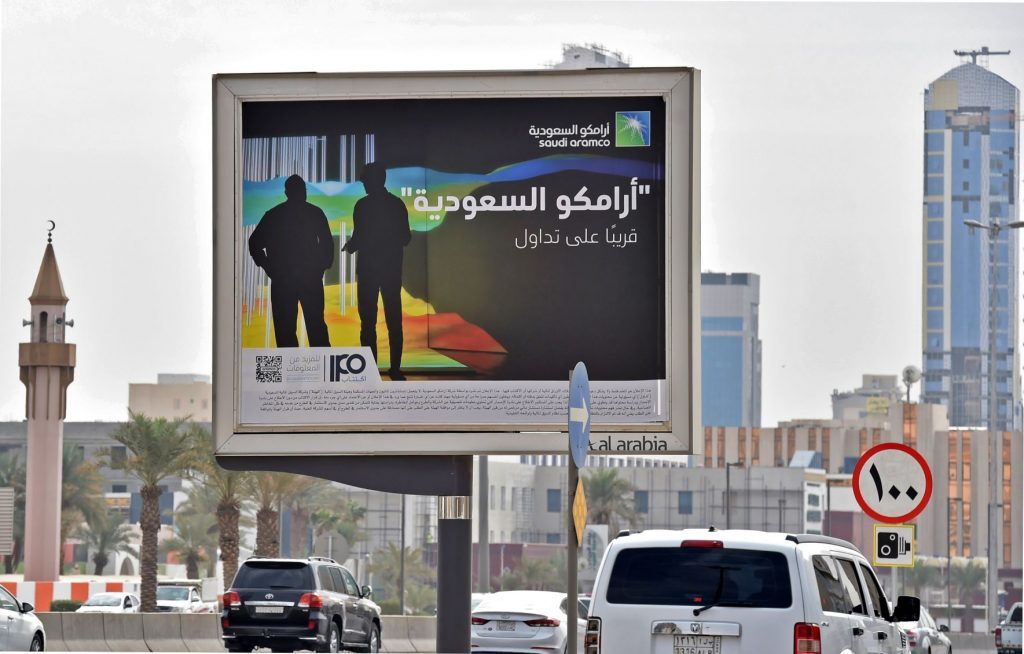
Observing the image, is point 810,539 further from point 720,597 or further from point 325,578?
point 325,578

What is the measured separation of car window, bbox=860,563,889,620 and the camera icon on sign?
4.49m

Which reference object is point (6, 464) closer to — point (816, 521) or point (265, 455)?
point (816, 521)

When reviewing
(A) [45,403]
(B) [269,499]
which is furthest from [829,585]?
(A) [45,403]

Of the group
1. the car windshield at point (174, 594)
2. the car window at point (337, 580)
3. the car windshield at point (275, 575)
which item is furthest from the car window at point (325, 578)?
the car windshield at point (174, 594)

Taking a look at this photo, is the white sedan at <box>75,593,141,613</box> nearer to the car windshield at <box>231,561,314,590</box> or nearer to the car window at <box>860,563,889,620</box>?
the car windshield at <box>231,561,314,590</box>

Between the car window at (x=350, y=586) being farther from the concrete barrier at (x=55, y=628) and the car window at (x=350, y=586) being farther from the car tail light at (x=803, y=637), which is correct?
the car tail light at (x=803, y=637)

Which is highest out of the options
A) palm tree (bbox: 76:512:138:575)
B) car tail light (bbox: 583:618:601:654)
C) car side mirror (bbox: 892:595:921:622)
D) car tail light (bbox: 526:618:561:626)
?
car side mirror (bbox: 892:595:921:622)

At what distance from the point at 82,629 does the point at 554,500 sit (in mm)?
123537

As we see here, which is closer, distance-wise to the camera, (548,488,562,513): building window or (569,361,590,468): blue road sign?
(569,361,590,468): blue road sign

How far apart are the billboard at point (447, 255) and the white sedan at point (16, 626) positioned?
33.4 ft

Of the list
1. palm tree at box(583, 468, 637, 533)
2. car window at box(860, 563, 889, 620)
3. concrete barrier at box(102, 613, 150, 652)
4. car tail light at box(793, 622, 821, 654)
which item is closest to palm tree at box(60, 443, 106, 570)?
palm tree at box(583, 468, 637, 533)

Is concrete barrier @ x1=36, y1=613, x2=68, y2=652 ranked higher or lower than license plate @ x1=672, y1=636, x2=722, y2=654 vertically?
lower

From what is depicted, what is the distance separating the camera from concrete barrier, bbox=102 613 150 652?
40156 mm

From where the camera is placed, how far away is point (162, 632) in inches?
1630
